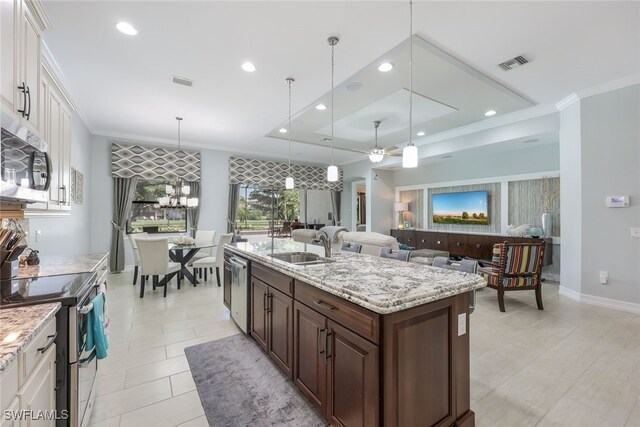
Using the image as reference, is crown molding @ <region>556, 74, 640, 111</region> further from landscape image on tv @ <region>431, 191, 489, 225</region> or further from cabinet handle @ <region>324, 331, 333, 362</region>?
cabinet handle @ <region>324, 331, 333, 362</region>

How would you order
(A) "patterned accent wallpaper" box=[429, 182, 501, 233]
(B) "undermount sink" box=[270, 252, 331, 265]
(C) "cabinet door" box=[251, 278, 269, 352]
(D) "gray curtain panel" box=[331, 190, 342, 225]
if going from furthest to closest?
(D) "gray curtain panel" box=[331, 190, 342, 225], (A) "patterned accent wallpaper" box=[429, 182, 501, 233], (B) "undermount sink" box=[270, 252, 331, 265], (C) "cabinet door" box=[251, 278, 269, 352]

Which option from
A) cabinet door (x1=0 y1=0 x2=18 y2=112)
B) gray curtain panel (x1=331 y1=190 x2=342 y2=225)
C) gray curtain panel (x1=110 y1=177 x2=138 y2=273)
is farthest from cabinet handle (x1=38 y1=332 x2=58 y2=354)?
gray curtain panel (x1=331 y1=190 x2=342 y2=225)

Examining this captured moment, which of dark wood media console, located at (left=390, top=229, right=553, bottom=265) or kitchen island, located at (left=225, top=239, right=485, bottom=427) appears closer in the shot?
kitchen island, located at (left=225, top=239, right=485, bottom=427)

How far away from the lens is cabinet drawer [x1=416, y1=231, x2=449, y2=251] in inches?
259

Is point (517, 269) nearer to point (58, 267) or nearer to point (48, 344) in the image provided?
point (48, 344)

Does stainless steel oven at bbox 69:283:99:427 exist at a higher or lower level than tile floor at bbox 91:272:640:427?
higher

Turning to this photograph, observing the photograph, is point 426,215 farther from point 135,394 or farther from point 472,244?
point 135,394

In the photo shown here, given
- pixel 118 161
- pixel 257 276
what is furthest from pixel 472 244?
pixel 118 161

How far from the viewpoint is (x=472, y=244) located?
602 cm

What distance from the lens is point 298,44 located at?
2.82 metres

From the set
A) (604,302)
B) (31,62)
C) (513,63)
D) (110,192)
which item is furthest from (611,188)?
(110,192)

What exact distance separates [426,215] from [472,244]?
1.78 m

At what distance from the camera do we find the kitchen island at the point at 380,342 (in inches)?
51.4

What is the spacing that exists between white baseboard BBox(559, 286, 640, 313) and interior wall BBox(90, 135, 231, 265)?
7.06m
